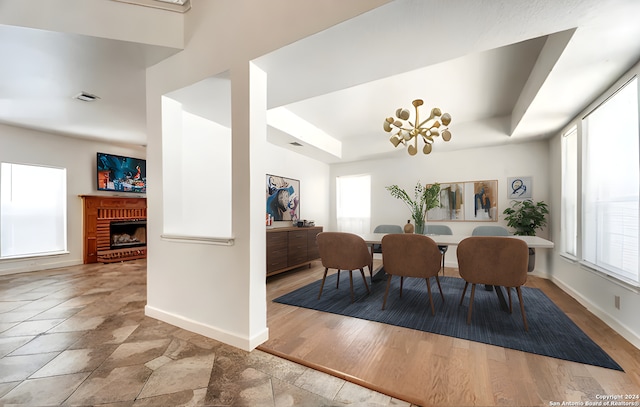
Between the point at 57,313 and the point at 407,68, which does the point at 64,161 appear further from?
the point at 407,68

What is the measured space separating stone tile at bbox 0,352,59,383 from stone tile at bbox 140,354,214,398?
0.87 metres

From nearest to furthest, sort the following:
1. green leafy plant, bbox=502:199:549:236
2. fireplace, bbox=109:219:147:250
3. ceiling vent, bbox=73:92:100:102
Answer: ceiling vent, bbox=73:92:100:102 < green leafy plant, bbox=502:199:549:236 < fireplace, bbox=109:219:147:250

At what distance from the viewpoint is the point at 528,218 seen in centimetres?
429

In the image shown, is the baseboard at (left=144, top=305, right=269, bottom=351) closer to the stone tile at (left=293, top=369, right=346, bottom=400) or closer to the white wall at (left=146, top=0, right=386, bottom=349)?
the white wall at (left=146, top=0, right=386, bottom=349)

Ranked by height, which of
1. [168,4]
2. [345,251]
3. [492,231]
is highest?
[168,4]

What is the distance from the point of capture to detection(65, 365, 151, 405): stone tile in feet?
4.87

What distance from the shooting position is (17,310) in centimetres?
286

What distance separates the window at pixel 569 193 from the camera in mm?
3506

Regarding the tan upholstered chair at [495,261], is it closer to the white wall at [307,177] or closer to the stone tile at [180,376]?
the stone tile at [180,376]

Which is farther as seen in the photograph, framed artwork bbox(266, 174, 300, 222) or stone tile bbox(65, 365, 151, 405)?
framed artwork bbox(266, 174, 300, 222)

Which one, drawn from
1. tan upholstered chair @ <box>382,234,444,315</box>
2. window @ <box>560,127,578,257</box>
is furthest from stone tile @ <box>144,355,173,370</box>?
window @ <box>560,127,578,257</box>

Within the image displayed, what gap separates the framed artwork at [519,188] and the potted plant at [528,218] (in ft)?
0.42

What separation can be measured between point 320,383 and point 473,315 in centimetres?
192

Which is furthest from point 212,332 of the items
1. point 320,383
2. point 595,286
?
point 595,286
